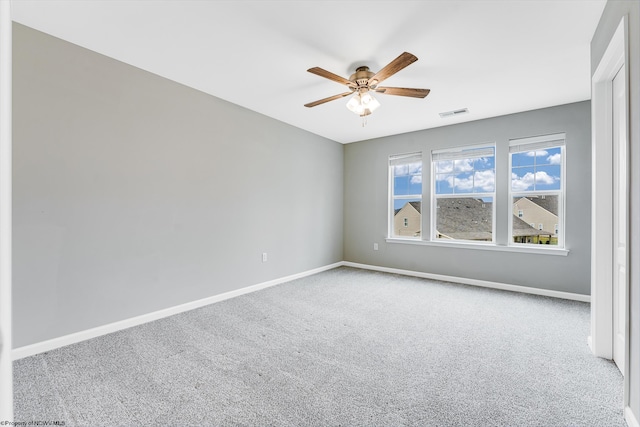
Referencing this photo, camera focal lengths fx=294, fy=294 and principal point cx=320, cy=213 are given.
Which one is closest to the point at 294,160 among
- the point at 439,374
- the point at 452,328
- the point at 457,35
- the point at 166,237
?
the point at 166,237

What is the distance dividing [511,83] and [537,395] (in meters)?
2.92

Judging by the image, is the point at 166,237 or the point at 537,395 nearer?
the point at 537,395

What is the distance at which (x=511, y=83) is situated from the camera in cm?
313

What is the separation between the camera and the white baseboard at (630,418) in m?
1.49

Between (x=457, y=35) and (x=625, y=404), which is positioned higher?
(x=457, y=35)

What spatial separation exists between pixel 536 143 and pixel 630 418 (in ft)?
11.1

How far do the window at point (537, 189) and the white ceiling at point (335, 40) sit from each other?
714 mm

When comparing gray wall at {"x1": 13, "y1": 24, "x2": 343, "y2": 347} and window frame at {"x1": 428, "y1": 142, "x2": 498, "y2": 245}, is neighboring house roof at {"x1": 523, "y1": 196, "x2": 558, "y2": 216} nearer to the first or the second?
window frame at {"x1": 428, "y1": 142, "x2": 498, "y2": 245}

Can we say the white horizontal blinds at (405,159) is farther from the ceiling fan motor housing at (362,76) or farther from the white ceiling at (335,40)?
the ceiling fan motor housing at (362,76)

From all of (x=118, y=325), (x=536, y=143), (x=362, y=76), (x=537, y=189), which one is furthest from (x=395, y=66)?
(x=118, y=325)

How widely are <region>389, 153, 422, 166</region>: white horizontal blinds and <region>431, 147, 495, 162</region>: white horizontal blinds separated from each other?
243 mm

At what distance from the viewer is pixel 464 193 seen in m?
4.54

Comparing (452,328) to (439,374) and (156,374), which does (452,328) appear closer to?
(439,374)
